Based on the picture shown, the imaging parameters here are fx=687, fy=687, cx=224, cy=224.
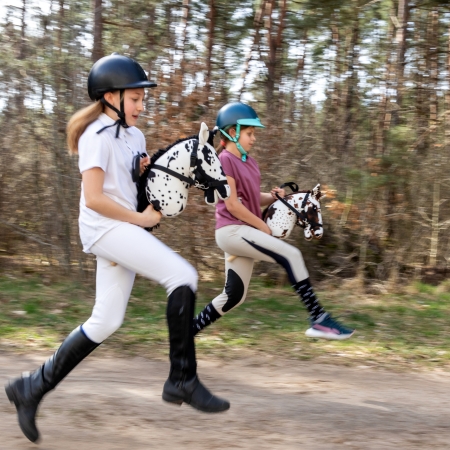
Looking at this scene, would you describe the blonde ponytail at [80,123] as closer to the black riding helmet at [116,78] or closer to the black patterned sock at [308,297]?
the black riding helmet at [116,78]

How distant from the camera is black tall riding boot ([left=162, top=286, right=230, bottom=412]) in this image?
3.63 m

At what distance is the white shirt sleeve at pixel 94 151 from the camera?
3.49 metres

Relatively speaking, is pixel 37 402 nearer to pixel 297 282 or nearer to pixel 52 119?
pixel 297 282

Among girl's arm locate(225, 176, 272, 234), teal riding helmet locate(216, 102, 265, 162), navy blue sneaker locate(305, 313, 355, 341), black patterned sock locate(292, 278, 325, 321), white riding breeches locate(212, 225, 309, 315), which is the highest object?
teal riding helmet locate(216, 102, 265, 162)

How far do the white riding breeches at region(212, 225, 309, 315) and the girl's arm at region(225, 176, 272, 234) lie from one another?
0.18 ft

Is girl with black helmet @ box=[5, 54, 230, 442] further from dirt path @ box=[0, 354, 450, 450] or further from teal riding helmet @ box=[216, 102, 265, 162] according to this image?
teal riding helmet @ box=[216, 102, 265, 162]

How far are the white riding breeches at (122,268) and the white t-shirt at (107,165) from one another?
72 mm

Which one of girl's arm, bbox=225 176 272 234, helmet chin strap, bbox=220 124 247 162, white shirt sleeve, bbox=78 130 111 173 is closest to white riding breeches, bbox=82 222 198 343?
white shirt sleeve, bbox=78 130 111 173

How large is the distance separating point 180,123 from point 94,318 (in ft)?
16.8

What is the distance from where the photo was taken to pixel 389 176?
33.3ft

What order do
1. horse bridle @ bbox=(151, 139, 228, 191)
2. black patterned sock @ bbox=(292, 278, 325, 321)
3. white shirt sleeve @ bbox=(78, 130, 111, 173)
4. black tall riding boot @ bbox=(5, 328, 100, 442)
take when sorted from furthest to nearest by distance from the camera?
black patterned sock @ bbox=(292, 278, 325, 321) < horse bridle @ bbox=(151, 139, 228, 191) < black tall riding boot @ bbox=(5, 328, 100, 442) < white shirt sleeve @ bbox=(78, 130, 111, 173)

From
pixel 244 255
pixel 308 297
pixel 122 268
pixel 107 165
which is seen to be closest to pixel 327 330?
pixel 308 297

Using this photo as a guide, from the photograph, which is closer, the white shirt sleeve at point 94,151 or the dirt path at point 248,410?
the white shirt sleeve at point 94,151

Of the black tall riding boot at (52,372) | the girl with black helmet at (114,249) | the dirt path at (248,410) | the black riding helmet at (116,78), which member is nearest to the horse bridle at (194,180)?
the girl with black helmet at (114,249)
